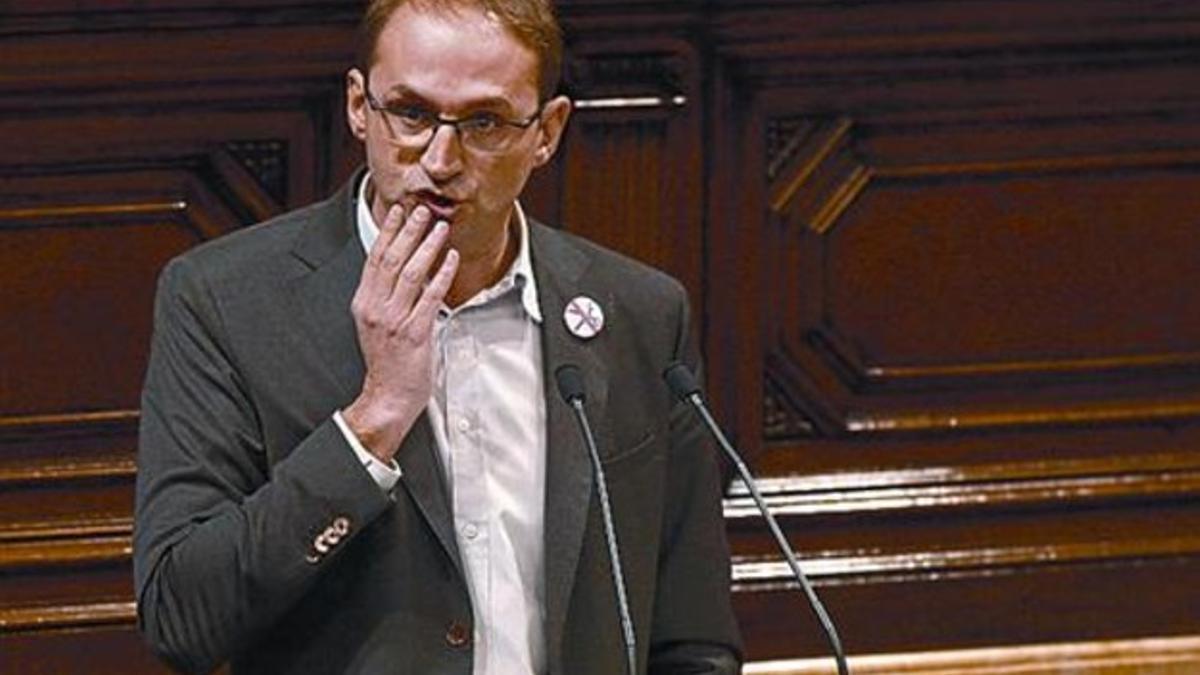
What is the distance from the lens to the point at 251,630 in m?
2.92

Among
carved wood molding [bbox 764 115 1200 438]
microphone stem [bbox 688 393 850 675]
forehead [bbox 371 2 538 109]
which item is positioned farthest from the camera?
carved wood molding [bbox 764 115 1200 438]

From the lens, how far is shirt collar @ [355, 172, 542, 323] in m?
3.11

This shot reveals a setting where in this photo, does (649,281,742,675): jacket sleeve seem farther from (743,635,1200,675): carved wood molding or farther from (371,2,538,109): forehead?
(743,635,1200,675): carved wood molding

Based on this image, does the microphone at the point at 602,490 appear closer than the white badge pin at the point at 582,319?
Yes

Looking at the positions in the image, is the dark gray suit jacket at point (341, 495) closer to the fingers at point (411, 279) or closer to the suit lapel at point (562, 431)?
the suit lapel at point (562, 431)

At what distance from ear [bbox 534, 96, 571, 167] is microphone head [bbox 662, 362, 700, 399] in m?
0.23

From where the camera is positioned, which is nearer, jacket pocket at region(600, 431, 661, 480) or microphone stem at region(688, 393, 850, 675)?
microphone stem at region(688, 393, 850, 675)

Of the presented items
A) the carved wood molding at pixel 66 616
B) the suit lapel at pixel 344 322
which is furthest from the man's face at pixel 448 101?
the carved wood molding at pixel 66 616

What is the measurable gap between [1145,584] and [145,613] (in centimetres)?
215

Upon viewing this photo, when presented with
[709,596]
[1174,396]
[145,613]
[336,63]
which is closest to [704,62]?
[336,63]

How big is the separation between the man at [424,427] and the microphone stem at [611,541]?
3cm

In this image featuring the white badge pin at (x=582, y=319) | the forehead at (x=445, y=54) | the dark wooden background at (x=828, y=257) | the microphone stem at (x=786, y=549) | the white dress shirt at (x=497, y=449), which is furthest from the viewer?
the dark wooden background at (x=828, y=257)

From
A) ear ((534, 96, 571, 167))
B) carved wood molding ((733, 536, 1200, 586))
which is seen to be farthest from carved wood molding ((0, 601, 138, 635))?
ear ((534, 96, 571, 167))

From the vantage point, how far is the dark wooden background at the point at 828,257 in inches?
171
